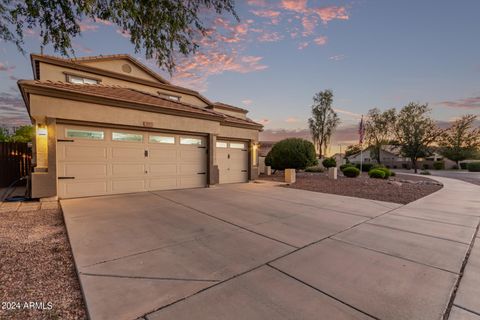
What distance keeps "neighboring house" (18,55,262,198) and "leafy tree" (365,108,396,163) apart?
36397mm

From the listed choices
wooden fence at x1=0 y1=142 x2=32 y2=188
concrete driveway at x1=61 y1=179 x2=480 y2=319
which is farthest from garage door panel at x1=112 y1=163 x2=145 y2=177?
wooden fence at x1=0 y1=142 x2=32 y2=188

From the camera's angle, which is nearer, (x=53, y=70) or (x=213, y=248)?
(x=213, y=248)

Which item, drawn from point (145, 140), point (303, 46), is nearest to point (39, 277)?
point (145, 140)

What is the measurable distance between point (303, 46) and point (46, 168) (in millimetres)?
11710

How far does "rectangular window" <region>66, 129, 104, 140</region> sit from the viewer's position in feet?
25.0

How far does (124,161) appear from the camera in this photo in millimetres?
8625

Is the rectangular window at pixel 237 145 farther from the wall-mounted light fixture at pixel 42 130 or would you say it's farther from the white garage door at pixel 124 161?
the wall-mounted light fixture at pixel 42 130

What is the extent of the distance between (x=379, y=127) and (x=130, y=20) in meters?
45.7

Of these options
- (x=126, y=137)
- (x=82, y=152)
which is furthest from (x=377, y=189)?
(x=82, y=152)

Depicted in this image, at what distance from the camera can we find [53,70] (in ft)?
35.1

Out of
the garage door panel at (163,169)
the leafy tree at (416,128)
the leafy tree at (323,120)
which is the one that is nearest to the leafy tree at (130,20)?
the garage door panel at (163,169)

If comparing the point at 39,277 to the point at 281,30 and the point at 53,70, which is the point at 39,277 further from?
the point at 53,70

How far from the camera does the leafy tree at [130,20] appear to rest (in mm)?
3836

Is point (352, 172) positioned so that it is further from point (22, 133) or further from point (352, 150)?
point (352, 150)
